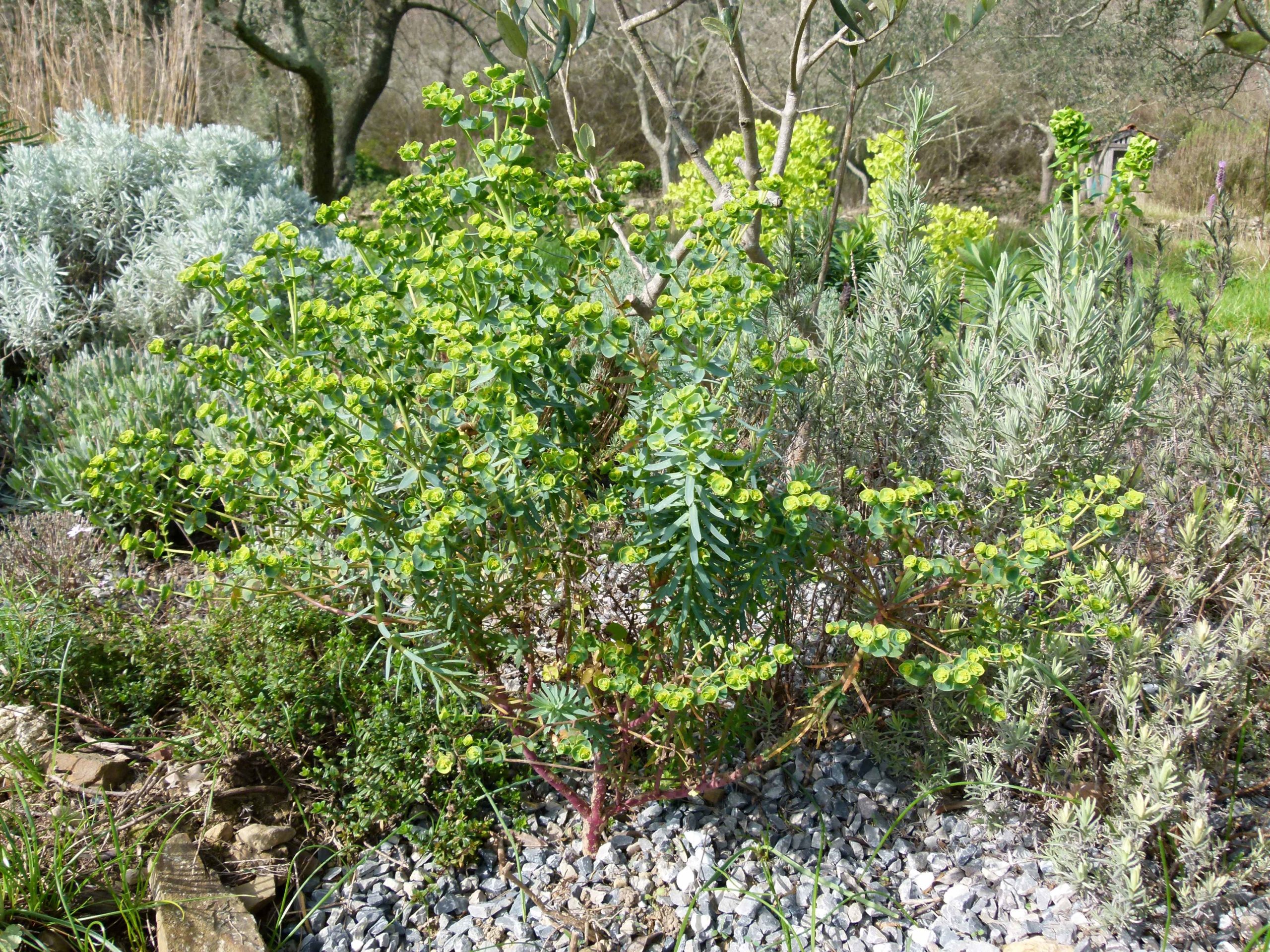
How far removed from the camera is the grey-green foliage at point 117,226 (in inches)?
168

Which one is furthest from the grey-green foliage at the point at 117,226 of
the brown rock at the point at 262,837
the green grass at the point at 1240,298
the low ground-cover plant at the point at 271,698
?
the green grass at the point at 1240,298

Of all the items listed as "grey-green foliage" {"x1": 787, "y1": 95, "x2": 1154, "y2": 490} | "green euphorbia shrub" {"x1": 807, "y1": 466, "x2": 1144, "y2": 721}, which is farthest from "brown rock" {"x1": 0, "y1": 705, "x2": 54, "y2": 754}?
"grey-green foliage" {"x1": 787, "y1": 95, "x2": 1154, "y2": 490}

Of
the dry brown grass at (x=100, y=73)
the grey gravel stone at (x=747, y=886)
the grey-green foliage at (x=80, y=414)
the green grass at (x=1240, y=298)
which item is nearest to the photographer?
the grey gravel stone at (x=747, y=886)

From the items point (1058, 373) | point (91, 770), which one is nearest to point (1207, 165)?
point (1058, 373)

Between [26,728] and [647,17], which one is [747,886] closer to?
[26,728]

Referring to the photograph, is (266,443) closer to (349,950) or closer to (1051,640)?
(349,950)

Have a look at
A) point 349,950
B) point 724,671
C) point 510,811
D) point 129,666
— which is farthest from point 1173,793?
point 129,666

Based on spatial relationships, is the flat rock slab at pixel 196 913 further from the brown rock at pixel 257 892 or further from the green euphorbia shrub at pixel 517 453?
the green euphorbia shrub at pixel 517 453

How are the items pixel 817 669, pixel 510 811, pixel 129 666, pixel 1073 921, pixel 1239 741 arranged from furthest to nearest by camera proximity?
1. pixel 129 666
2. pixel 817 669
3. pixel 510 811
4. pixel 1239 741
5. pixel 1073 921

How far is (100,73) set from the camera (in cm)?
742

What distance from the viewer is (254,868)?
2.11 metres

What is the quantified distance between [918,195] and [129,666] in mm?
2512

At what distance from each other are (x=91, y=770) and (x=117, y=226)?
3374mm

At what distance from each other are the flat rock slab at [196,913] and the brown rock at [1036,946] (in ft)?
4.97
